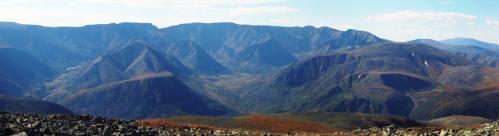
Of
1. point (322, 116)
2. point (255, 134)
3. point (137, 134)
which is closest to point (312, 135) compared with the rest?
point (255, 134)

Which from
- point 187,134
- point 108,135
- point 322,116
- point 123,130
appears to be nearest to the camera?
point 108,135

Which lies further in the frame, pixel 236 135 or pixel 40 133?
pixel 236 135

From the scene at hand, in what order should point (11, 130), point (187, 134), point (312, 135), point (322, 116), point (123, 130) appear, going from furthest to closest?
1. point (322, 116)
2. point (312, 135)
3. point (187, 134)
4. point (123, 130)
5. point (11, 130)

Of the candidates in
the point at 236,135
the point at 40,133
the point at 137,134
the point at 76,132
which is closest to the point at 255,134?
the point at 236,135

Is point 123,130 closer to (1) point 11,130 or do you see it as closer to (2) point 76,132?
(2) point 76,132

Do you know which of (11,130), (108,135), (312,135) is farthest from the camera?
(312,135)

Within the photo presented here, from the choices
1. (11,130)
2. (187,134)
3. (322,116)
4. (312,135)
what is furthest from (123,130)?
(322,116)

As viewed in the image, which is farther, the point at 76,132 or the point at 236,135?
the point at 236,135

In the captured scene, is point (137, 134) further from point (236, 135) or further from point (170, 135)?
point (236, 135)

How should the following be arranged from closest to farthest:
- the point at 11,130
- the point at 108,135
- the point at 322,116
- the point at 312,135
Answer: the point at 11,130 < the point at 108,135 < the point at 312,135 < the point at 322,116
